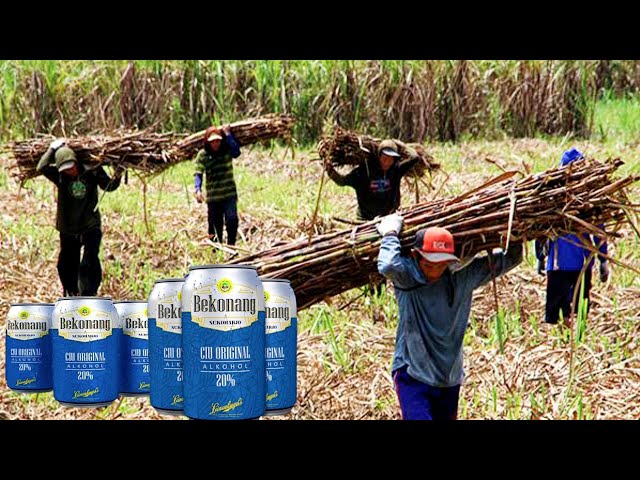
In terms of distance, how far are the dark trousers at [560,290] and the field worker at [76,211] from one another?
3227 millimetres

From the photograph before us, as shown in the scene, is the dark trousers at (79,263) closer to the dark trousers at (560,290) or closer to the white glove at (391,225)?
the white glove at (391,225)

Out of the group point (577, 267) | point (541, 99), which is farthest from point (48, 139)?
point (541, 99)

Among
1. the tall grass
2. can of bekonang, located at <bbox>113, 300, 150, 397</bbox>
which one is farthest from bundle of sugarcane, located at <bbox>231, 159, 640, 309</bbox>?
the tall grass

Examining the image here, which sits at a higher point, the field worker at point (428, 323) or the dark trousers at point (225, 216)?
the dark trousers at point (225, 216)

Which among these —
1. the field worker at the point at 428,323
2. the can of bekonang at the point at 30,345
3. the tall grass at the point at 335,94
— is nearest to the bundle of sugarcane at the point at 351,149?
the field worker at the point at 428,323

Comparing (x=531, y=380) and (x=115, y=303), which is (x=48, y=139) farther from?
(x=531, y=380)

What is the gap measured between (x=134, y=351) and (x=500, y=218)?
5.95ft

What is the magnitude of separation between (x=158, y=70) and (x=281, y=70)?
73.4 inches

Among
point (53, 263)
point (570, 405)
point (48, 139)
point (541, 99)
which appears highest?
point (541, 99)

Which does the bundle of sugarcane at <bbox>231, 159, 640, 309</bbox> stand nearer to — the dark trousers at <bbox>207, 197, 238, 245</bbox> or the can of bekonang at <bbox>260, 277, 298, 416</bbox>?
the can of bekonang at <bbox>260, 277, 298, 416</bbox>

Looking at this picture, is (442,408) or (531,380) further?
(531,380)

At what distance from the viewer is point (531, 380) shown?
16.3 ft

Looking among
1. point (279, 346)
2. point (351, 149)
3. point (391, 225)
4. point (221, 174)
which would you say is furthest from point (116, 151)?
point (279, 346)

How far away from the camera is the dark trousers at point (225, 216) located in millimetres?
8023
